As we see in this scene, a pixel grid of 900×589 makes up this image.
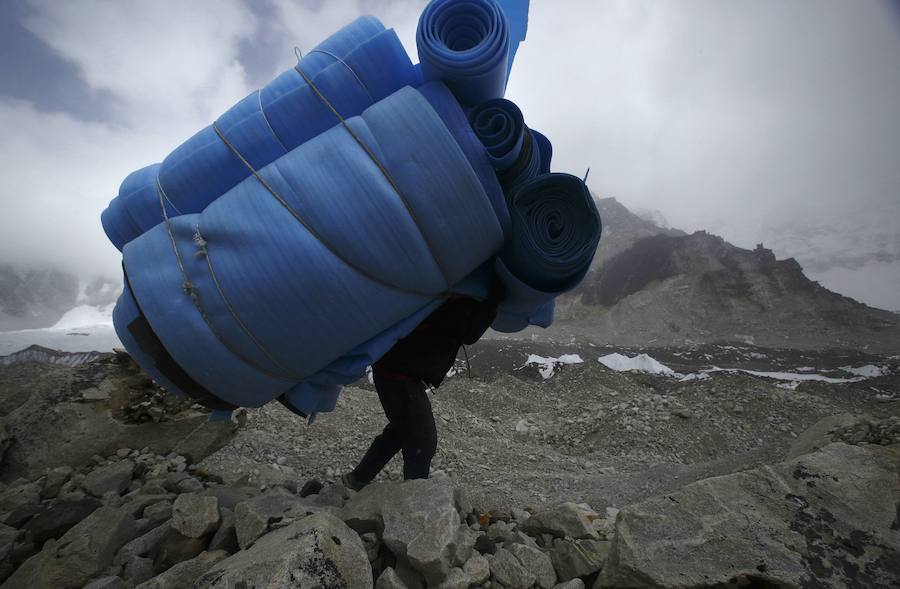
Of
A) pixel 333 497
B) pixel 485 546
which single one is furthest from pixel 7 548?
pixel 485 546

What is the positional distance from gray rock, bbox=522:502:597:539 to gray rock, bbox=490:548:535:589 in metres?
0.39

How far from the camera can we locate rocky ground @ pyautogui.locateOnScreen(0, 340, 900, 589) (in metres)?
1.45

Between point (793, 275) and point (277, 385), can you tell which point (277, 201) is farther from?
point (793, 275)

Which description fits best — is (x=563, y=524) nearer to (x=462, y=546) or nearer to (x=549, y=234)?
(x=462, y=546)

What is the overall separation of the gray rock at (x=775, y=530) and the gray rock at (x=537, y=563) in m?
Answer: 0.23

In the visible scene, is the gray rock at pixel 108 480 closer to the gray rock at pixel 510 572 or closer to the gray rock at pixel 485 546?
the gray rock at pixel 485 546

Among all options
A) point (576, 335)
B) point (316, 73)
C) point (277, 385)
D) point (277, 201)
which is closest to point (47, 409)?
point (277, 385)

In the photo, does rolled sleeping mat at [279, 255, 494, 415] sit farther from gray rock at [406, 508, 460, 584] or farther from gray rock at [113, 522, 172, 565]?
gray rock at [113, 522, 172, 565]

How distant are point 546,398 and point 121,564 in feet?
22.6

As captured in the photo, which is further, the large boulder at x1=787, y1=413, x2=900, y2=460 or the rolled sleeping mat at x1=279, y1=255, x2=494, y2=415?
the large boulder at x1=787, y1=413, x2=900, y2=460

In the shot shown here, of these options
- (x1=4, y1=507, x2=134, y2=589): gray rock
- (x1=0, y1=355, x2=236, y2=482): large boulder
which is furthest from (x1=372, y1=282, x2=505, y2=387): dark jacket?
(x1=0, y1=355, x2=236, y2=482): large boulder

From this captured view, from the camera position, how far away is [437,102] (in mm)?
1645

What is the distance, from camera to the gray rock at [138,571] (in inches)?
67.9

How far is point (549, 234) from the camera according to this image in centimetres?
184
